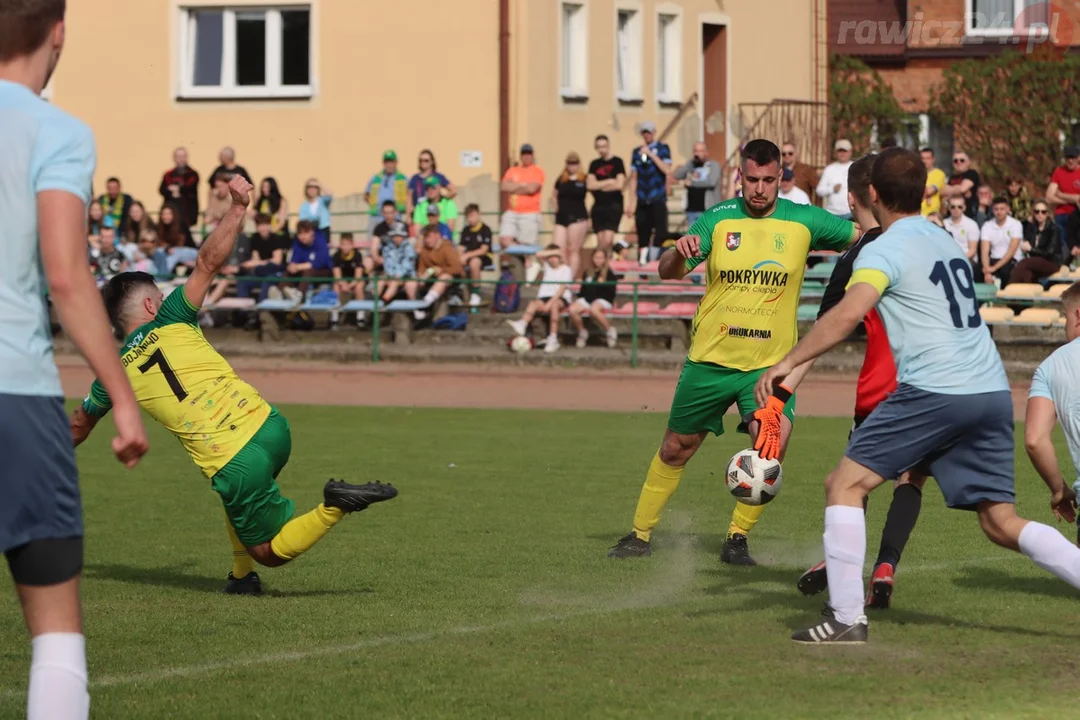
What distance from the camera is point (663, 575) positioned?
8.72 metres

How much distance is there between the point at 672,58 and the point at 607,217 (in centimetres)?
782

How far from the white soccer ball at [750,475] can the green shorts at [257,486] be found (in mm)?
2042

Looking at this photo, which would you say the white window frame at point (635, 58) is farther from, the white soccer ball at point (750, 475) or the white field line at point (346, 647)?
the white soccer ball at point (750, 475)

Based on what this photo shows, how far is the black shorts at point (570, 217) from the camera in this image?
24844 mm

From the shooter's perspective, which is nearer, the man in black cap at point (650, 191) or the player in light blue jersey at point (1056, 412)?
the player in light blue jersey at point (1056, 412)

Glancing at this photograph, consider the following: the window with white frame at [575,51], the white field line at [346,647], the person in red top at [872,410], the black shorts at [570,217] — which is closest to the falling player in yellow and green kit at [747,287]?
the person in red top at [872,410]

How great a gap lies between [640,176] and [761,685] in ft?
63.9

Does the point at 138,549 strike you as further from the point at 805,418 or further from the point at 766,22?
the point at 766,22

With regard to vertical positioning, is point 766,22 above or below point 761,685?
above

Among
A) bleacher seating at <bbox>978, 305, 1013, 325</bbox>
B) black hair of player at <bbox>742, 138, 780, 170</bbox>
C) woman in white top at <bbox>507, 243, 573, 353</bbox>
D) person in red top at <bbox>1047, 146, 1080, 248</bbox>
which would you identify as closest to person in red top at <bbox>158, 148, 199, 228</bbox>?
woman in white top at <bbox>507, 243, 573, 353</bbox>

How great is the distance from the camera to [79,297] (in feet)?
14.0

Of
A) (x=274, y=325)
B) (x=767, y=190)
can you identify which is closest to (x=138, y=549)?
(x=767, y=190)

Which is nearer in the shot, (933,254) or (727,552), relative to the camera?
(933,254)

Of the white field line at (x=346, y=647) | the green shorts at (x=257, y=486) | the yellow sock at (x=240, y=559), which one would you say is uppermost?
the green shorts at (x=257, y=486)
